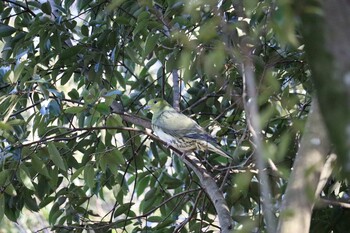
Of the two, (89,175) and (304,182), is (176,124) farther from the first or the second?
(304,182)

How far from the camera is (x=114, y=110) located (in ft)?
11.0

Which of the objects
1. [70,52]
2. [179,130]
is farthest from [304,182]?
[179,130]

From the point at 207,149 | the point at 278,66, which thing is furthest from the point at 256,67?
the point at 207,149

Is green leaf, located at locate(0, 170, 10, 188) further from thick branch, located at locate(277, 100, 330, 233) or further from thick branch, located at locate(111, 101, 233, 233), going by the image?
thick branch, located at locate(277, 100, 330, 233)

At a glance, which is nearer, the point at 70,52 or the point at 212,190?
the point at 212,190

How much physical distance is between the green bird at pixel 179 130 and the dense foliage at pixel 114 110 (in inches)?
3.2

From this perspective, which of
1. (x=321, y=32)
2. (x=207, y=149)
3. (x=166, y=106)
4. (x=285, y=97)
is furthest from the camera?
(x=166, y=106)

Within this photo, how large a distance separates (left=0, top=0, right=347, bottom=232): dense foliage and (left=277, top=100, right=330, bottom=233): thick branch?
1.00 m

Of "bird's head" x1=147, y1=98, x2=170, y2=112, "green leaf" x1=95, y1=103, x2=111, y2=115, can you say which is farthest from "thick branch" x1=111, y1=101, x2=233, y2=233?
"bird's head" x1=147, y1=98, x2=170, y2=112

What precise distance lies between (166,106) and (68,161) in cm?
67

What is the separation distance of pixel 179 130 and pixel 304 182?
2.69 m

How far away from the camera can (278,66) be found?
11.0 feet

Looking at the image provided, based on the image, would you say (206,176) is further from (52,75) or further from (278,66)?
(52,75)

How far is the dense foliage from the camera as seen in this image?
112 inches
